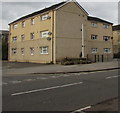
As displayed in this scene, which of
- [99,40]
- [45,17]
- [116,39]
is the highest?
[45,17]

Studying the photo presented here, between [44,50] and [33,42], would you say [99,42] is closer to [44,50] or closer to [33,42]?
[44,50]

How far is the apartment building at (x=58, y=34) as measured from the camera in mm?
27828

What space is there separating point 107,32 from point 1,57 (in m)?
23.4

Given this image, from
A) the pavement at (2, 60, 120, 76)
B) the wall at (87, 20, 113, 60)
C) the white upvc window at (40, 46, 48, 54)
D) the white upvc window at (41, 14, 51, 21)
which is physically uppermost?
the white upvc window at (41, 14, 51, 21)

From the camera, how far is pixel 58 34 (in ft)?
91.0

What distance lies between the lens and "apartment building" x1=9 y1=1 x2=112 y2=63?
2783 centimetres

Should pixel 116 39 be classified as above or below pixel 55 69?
above

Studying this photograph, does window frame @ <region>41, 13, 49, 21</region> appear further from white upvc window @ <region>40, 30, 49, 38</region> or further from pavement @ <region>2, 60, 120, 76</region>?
pavement @ <region>2, 60, 120, 76</region>

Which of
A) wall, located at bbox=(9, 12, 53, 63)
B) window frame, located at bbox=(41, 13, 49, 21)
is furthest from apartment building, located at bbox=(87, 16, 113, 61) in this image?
window frame, located at bbox=(41, 13, 49, 21)

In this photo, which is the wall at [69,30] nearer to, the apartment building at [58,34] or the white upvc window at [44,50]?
the apartment building at [58,34]

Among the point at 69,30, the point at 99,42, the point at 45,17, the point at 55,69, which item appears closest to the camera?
the point at 55,69

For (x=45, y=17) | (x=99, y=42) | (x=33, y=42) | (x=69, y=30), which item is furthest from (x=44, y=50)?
(x=99, y=42)

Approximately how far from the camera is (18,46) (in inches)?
1451

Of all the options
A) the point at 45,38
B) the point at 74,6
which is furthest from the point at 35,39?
the point at 74,6
